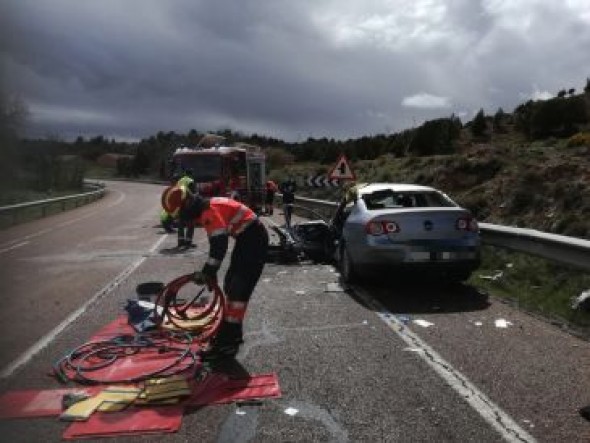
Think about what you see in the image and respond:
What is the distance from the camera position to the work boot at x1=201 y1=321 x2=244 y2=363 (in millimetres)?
6613

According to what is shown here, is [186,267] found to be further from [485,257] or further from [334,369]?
[334,369]

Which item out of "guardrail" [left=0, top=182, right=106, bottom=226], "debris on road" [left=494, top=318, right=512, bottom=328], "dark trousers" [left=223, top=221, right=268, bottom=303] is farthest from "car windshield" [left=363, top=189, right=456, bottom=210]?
"guardrail" [left=0, top=182, right=106, bottom=226]

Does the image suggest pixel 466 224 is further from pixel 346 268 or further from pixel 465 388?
pixel 465 388

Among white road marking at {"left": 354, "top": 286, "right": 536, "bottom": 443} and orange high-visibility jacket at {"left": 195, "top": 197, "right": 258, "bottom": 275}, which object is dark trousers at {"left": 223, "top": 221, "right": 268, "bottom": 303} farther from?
white road marking at {"left": 354, "top": 286, "right": 536, "bottom": 443}

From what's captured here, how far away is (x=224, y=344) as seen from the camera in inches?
265

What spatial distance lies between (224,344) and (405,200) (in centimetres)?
530

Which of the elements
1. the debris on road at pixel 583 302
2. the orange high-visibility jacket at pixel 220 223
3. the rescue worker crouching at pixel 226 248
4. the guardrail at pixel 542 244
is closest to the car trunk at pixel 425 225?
the guardrail at pixel 542 244

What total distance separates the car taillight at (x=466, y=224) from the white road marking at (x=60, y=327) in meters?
4.79

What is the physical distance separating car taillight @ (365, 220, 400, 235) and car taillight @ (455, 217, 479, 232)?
80cm

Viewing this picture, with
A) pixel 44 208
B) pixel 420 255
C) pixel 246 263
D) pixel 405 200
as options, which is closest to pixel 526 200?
pixel 405 200

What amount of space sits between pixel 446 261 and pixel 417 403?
4.74m

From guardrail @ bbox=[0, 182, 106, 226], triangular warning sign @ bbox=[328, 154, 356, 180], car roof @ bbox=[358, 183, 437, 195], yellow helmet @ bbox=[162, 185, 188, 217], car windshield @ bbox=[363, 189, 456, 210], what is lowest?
guardrail @ bbox=[0, 182, 106, 226]

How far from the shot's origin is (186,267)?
13328mm

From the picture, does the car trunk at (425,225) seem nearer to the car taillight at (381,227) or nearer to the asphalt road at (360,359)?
the car taillight at (381,227)
